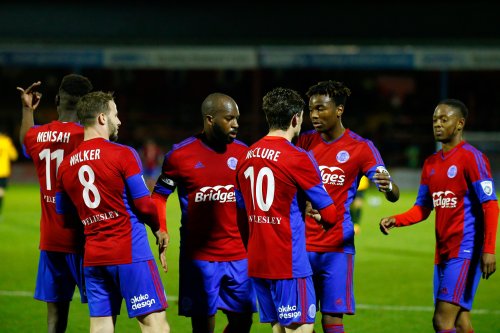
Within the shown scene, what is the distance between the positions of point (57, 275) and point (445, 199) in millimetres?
3007

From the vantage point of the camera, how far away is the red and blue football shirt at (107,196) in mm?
5305

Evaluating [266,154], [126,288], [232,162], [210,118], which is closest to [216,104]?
[210,118]

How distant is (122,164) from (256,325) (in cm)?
321

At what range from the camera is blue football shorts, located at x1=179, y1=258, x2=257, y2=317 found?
5945mm

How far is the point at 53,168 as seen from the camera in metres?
6.16

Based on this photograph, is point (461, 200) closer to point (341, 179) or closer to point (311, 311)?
point (341, 179)

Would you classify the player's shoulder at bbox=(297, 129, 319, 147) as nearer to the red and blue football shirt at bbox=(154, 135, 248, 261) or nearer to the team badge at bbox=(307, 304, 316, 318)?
the red and blue football shirt at bbox=(154, 135, 248, 261)

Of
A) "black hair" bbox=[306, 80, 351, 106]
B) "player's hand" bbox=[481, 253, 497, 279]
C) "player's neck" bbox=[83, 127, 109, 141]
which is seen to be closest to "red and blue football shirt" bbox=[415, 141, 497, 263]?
"player's hand" bbox=[481, 253, 497, 279]

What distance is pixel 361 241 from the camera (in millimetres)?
14266

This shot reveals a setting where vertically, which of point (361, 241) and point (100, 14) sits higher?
point (100, 14)

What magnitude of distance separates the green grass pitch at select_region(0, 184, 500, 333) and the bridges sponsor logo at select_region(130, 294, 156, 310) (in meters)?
2.39

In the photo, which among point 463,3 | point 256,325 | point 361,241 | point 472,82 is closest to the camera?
point 256,325

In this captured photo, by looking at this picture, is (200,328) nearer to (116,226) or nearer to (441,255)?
(116,226)

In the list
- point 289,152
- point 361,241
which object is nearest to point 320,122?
point 289,152
